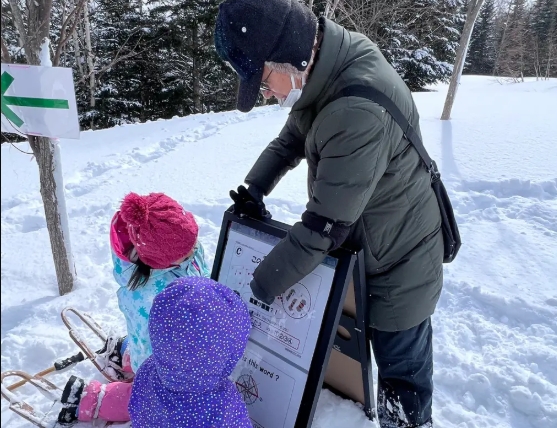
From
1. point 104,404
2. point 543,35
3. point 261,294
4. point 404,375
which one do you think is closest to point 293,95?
point 261,294

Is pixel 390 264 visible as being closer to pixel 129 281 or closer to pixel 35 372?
pixel 129 281

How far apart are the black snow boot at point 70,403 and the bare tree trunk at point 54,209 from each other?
1.09 meters

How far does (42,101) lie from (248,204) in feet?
3.14

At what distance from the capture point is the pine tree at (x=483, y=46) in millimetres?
26812

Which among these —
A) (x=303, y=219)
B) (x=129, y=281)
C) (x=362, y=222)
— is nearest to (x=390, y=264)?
(x=362, y=222)

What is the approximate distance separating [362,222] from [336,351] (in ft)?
2.38

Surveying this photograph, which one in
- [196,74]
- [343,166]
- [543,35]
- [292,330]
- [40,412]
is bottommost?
[196,74]

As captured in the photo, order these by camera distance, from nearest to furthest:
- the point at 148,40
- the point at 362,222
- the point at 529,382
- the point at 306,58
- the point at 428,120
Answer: the point at 306,58 < the point at 362,222 < the point at 529,382 < the point at 428,120 < the point at 148,40

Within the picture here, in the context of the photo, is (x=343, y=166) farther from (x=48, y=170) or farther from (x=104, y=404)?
(x=48, y=170)

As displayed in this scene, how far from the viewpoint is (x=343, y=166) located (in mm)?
1294

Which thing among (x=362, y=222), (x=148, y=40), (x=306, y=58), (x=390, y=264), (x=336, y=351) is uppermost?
(x=306, y=58)

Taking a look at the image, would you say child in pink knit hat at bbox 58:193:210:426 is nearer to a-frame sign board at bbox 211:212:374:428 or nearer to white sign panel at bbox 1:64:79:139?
a-frame sign board at bbox 211:212:374:428

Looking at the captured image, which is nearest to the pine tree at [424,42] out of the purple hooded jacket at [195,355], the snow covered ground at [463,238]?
the snow covered ground at [463,238]

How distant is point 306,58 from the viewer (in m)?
1.37
